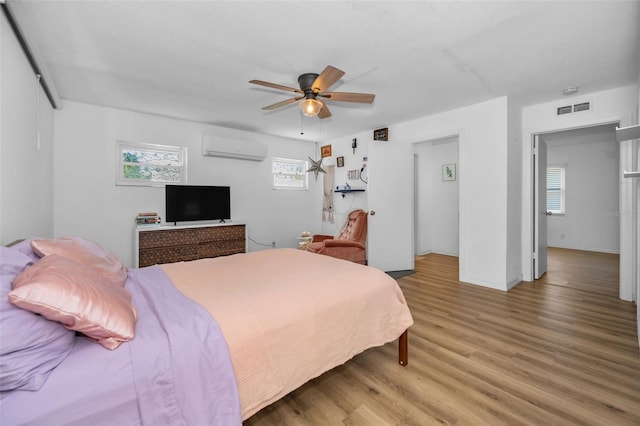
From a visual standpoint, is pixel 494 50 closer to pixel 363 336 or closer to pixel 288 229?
pixel 363 336

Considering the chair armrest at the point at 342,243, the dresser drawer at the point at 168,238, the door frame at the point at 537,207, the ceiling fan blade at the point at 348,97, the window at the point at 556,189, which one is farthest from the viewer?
the window at the point at 556,189

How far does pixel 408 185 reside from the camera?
4660 millimetres

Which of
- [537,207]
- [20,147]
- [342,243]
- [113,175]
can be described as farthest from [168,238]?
[537,207]

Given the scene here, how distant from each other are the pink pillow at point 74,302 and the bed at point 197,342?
11 millimetres

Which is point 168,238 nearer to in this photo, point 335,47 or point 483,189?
point 335,47

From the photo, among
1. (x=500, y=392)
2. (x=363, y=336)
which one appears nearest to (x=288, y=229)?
(x=363, y=336)

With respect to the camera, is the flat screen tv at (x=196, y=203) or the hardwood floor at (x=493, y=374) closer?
the hardwood floor at (x=493, y=374)

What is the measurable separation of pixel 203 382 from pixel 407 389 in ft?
4.19

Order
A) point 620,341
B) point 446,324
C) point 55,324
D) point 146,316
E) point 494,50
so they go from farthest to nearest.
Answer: point 446,324 → point 494,50 → point 620,341 → point 146,316 → point 55,324

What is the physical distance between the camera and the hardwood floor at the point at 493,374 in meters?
1.54

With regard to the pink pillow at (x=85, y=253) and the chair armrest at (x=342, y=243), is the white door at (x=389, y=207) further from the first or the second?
the pink pillow at (x=85, y=253)

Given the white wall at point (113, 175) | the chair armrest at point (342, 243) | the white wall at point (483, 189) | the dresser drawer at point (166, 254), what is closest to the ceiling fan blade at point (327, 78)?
the chair armrest at point (342, 243)

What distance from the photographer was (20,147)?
2.11 m

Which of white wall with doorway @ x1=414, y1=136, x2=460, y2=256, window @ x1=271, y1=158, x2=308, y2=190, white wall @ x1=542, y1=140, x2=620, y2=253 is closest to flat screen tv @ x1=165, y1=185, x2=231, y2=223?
window @ x1=271, y1=158, x2=308, y2=190
